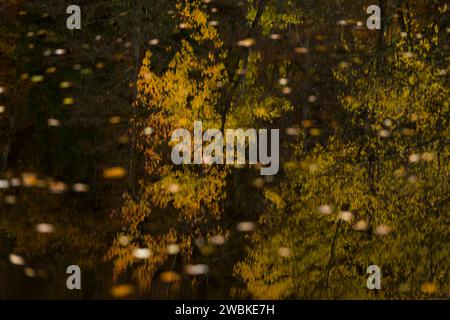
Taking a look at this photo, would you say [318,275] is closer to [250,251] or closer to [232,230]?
[250,251]

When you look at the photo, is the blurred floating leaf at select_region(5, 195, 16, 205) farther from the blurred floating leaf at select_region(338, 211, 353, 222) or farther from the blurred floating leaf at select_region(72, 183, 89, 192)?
the blurred floating leaf at select_region(338, 211, 353, 222)

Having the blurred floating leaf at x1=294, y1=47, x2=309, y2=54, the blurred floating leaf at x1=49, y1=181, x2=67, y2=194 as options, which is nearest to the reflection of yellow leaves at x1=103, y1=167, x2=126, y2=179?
the blurred floating leaf at x1=49, y1=181, x2=67, y2=194

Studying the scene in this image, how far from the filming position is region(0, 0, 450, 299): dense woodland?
41.8ft

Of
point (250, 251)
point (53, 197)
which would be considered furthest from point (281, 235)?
point (53, 197)

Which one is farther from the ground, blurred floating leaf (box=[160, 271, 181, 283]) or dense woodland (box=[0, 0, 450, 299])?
dense woodland (box=[0, 0, 450, 299])

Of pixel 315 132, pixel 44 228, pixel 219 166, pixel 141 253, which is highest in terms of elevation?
pixel 315 132

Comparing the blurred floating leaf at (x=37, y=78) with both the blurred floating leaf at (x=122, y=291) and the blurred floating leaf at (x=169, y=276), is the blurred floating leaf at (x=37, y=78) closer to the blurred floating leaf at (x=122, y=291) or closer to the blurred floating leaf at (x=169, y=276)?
the blurred floating leaf at (x=169, y=276)

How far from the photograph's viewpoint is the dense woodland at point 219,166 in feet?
41.8

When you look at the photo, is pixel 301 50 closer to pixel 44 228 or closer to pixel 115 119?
pixel 115 119

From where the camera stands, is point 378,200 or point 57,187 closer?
point 378,200

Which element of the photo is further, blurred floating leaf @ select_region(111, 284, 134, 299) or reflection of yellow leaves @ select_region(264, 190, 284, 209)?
reflection of yellow leaves @ select_region(264, 190, 284, 209)

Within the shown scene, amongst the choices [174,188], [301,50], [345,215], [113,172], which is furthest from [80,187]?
[345,215]

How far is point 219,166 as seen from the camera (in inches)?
725

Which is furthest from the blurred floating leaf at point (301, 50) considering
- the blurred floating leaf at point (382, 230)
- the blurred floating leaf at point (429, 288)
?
the blurred floating leaf at point (429, 288)
